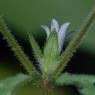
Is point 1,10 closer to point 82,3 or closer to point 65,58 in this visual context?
point 82,3

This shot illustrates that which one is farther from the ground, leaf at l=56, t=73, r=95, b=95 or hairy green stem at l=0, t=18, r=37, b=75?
hairy green stem at l=0, t=18, r=37, b=75

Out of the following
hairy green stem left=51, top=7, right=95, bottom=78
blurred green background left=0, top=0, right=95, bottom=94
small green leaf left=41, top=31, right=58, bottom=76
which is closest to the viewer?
hairy green stem left=51, top=7, right=95, bottom=78

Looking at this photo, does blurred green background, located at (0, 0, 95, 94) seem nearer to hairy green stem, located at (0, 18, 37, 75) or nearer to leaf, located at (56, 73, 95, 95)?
leaf, located at (56, 73, 95, 95)

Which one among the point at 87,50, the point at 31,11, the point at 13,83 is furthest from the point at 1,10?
the point at 13,83

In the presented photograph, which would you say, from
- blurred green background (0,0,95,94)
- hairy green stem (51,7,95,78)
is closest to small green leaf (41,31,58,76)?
hairy green stem (51,7,95,78)

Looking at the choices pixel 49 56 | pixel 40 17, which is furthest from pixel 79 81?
pixel 40 17

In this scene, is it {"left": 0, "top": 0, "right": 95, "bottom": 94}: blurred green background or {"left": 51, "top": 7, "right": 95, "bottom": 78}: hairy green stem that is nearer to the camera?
{"left": 51, "top": 7, "right": 95, "bottom": 78}: hairy green stem
